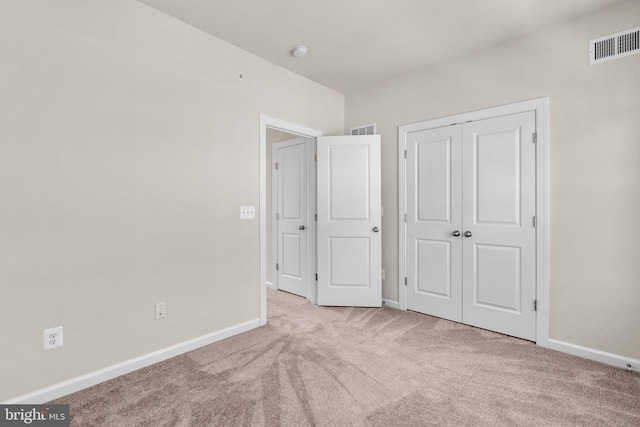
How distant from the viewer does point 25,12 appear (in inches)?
74.1

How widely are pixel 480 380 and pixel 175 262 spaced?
2.37m

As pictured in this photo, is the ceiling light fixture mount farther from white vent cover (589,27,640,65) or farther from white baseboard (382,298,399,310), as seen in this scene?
white baseboard (382,298,399,310)

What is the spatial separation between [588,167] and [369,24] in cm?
206

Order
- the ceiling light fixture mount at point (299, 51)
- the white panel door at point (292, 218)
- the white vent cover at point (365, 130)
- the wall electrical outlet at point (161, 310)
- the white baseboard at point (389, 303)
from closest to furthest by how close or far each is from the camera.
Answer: the wall electrical outlet at point (161, 310), the ceiling light fixture mount at point (299, 51), the white baseboard at point (389, 303), the white vent cover at point (365, 130), the white panel door at point (292, 218)

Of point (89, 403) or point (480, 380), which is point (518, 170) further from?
point (89, 403)

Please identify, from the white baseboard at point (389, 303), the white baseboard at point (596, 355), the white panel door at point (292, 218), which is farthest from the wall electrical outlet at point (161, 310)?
the white baseboard at point (596, 355)

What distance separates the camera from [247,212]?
3.07 metres

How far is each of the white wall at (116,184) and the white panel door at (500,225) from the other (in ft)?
6.91

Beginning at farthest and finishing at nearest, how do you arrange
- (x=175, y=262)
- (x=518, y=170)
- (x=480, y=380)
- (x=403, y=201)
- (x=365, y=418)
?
(x=403, y=201) < (x=518, y=170) < (x=175, y=262) < (x=480, y=380) < (x=365, y=418)

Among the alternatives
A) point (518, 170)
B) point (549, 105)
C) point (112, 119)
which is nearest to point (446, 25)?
point (549, 105)

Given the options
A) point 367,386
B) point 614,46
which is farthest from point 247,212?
point 614,46

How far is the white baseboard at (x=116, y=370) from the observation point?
Result: 6.23 feet

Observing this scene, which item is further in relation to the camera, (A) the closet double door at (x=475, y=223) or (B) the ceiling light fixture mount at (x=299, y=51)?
(B) the ceiling light fixture mount at (x=299, y=51)

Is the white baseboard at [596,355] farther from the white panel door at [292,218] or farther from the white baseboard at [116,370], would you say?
the white baseboard at [116,370]
